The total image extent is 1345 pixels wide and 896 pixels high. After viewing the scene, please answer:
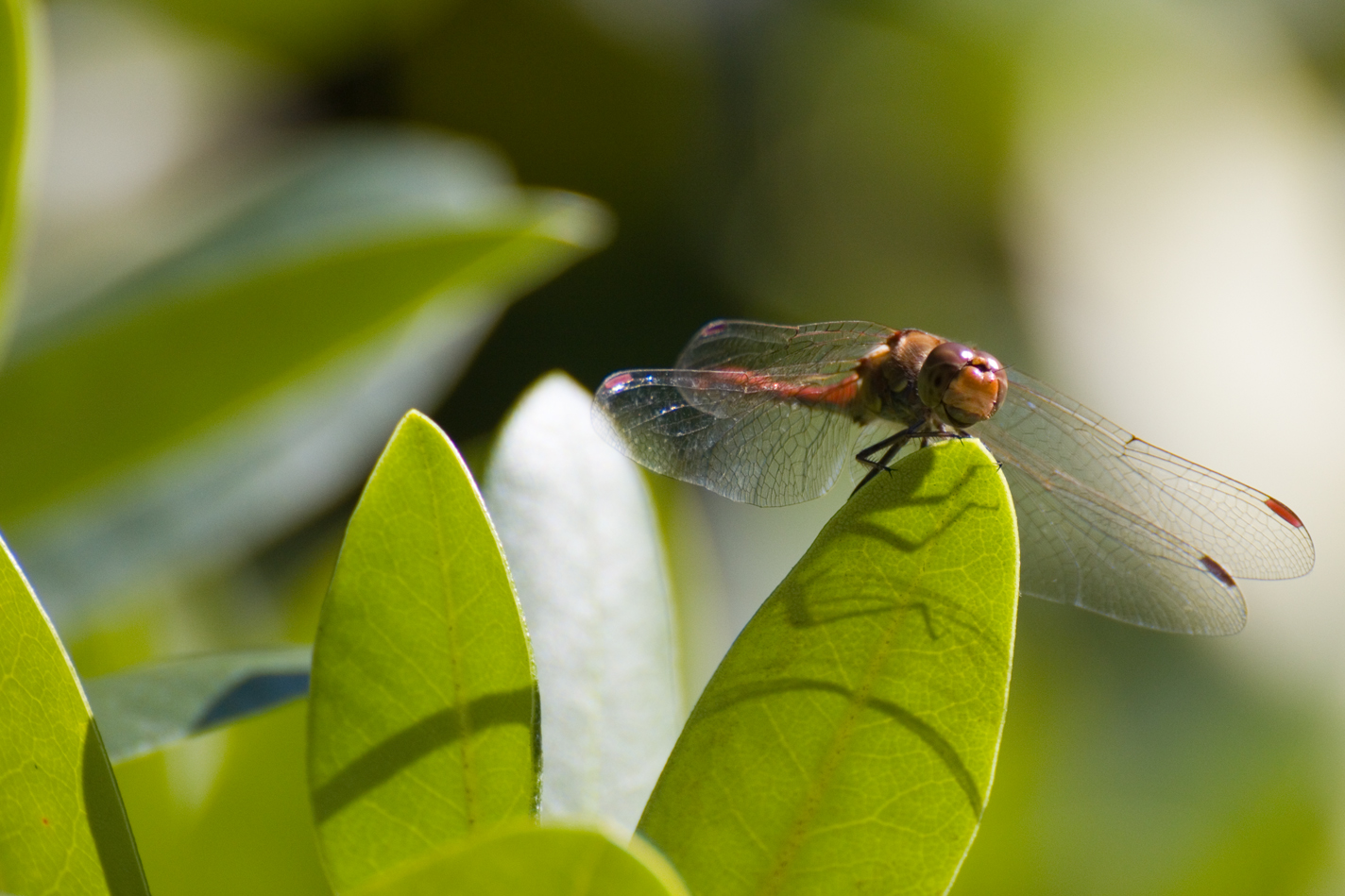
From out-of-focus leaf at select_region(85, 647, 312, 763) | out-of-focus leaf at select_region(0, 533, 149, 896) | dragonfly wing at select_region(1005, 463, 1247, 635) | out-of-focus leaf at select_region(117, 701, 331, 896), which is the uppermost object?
dragonfly wing at select_region(1005, 463, 1247, 635)

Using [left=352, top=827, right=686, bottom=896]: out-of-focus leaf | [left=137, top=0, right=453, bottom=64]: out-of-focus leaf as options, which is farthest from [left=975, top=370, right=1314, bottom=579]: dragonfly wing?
[left=137, top=0, right=453, bottom=64]: out-of-focus leaf

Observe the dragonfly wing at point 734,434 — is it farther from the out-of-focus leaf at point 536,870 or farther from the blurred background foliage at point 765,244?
the out-of-focus leaf at point 536,870

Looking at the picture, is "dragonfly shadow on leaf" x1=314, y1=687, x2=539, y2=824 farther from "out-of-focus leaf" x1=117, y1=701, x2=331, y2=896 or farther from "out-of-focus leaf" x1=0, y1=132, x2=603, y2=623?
"out-of-focus leaf" x1=0, y1=132, x2=603, y2=623

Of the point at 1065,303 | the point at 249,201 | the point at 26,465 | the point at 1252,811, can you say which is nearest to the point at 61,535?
the point at 26,465

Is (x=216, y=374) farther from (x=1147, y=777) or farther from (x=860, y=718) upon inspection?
(x=1147, y=777)

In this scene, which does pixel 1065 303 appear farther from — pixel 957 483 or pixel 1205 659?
pixel 957 483
